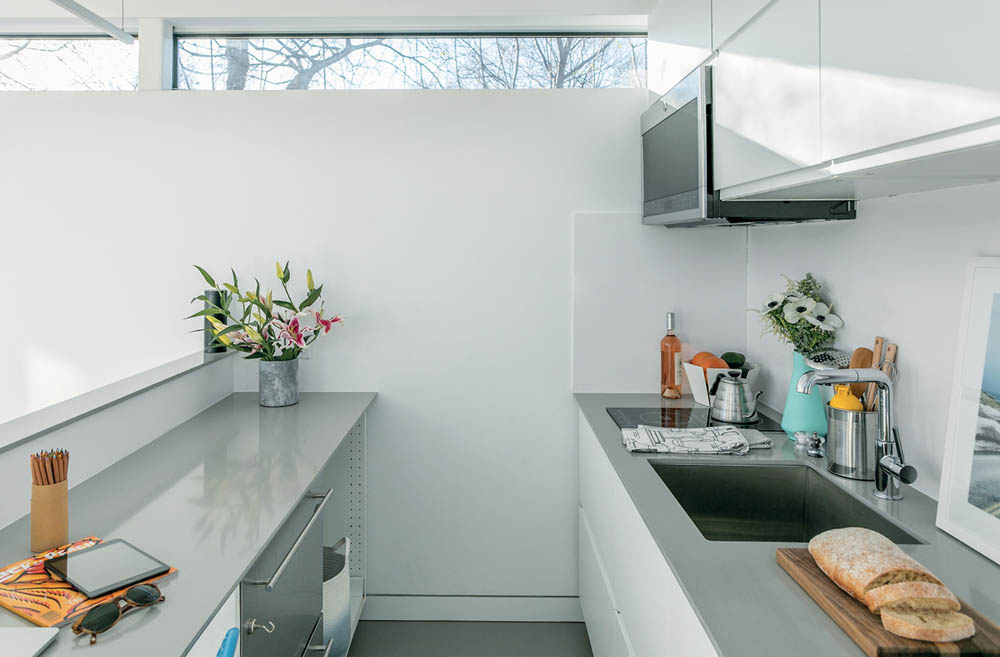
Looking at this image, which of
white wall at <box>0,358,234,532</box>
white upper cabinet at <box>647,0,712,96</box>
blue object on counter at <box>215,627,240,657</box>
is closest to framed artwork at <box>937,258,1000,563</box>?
white upper cabinet at <box>647,0,712,96</box>

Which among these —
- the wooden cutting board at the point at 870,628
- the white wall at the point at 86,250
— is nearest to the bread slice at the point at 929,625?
the wooden cutting board at the point at 870,628

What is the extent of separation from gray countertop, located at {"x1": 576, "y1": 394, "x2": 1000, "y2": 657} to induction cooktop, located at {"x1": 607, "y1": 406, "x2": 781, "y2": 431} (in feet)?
1.63

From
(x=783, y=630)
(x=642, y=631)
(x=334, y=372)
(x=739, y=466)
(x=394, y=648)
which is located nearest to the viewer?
(x=783, y=630)

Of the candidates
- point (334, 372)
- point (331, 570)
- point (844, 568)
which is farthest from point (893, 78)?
point (334, 372)

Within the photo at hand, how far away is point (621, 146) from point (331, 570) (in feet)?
6.10

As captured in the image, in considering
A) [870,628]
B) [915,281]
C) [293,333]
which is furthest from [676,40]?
[870,628]

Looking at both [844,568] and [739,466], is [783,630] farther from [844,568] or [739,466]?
[739,466]

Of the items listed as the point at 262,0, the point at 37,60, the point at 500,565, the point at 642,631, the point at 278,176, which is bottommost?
the point at 500,565

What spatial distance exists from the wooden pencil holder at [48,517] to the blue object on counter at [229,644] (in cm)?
42

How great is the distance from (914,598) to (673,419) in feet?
4.40

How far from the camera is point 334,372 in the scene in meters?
2.81

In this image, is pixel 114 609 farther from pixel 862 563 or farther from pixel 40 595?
pixel 862 563

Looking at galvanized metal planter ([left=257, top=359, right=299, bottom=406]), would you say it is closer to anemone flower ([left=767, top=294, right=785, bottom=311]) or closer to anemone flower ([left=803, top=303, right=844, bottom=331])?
anemone flower ([left=767, top=294, right=785, bottom=311])

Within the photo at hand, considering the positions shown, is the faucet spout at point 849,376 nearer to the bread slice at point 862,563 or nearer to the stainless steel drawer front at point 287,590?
the bread slice at point 862,563
